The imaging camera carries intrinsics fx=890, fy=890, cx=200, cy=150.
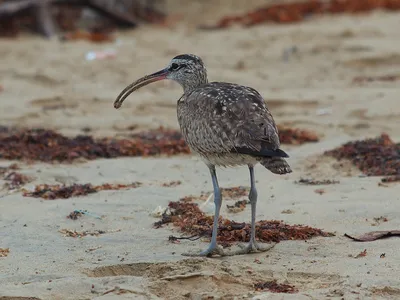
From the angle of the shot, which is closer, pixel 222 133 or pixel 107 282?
pixel 107 282

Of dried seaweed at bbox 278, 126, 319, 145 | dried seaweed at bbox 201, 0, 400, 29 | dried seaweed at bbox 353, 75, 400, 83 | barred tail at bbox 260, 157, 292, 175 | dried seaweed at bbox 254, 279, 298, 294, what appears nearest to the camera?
dried seaweed at bbox 254, 279, 298, 294

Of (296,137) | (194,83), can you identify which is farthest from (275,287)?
(296,137)

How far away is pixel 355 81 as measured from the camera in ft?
38.0

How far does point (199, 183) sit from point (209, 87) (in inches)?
61.1

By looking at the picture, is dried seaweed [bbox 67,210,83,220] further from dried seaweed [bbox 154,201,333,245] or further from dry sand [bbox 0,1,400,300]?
dried seaweed [bbox 154,201,333,245]

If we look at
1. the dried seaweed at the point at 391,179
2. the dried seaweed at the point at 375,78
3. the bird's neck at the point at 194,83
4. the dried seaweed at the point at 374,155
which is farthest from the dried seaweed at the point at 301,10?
the bird's neck at the point at 194,83

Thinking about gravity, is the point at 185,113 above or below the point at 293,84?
below

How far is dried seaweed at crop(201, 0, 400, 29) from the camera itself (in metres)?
16.2

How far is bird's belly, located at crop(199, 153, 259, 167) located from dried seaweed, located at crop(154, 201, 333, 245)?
1.76ft

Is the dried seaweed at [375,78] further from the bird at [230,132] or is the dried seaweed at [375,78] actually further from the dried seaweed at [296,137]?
the bird at [230,132]

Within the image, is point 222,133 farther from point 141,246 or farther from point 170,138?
point 170,138

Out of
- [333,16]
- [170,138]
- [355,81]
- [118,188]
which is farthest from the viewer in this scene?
[333,16]

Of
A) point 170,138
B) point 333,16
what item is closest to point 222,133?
point 170,138

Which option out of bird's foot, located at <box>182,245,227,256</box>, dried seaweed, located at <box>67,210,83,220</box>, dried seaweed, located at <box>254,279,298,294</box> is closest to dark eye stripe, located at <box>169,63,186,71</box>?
dried seaweed, located at <box>67,210,83,220</box>
